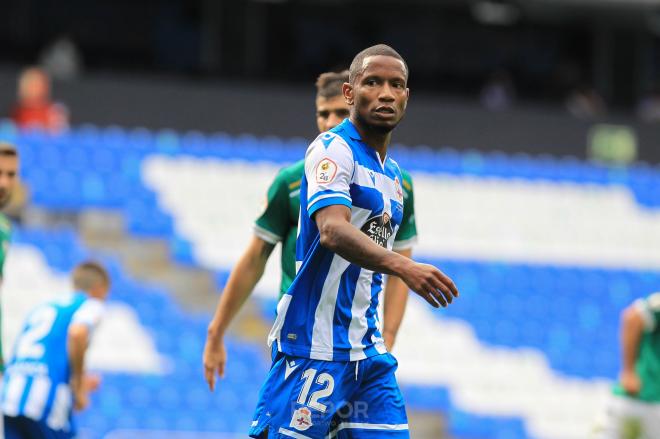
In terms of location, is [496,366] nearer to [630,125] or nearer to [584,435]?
[584,435]

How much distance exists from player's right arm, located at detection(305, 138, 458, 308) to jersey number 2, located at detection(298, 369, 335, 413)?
0.58 meters

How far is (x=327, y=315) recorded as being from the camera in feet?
14.3

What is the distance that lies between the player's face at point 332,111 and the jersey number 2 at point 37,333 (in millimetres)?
2486

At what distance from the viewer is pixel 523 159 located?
19.4 meters

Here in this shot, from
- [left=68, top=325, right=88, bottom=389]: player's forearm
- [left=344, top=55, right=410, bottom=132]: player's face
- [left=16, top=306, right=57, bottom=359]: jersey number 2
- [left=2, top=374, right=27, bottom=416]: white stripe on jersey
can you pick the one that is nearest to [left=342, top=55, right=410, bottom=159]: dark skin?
[left=344, top=55, right=410, bottom=132]: player's face

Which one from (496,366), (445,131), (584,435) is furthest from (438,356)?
(445,131)

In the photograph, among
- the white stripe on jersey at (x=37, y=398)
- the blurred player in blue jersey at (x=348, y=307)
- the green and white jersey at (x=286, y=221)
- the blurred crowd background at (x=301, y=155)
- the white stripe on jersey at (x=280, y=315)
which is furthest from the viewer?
the blurred crowd background at (x=301, y=155)

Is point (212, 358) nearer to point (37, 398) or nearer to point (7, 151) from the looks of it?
point (7, 151)

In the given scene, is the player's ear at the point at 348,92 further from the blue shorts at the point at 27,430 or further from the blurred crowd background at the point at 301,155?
the blurred crowd background at the point at 301,155

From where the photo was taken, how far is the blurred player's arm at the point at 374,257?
3.72 m

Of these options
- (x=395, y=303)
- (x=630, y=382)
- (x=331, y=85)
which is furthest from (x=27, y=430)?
(x=630, y=382)

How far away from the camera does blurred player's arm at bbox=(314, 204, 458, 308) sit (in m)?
3.72

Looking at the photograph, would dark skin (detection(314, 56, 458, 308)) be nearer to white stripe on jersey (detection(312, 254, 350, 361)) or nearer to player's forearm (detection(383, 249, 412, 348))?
white stripe on jersey (detection(312, 254, 350, 361))

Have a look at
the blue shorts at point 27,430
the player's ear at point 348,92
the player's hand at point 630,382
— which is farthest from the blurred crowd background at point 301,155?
the player's ear at point 348,92
